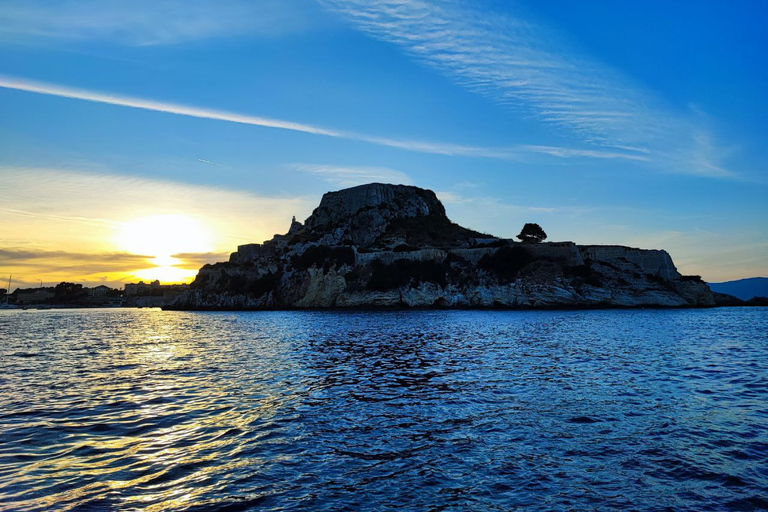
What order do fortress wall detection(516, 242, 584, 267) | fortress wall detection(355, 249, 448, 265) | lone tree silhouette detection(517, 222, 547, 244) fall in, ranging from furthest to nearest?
lone tree silhouette detection(517, 222, 547, 244), fortress wall detection(355, 249, 448, 265), fortress wall detection(516, 242, 584, 267)

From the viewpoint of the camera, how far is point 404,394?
18.7 meters

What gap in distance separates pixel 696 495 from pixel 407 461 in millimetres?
5892

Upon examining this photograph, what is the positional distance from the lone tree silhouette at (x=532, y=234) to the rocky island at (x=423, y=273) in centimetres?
1275

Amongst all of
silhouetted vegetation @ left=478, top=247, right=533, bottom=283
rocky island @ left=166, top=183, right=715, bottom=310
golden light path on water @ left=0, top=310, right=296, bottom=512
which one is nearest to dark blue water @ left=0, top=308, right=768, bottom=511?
golden light path on water @ left=0, top=310, right=296, bottom=512

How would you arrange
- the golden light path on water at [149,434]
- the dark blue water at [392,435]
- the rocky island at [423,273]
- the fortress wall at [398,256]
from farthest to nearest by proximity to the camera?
1. the fortress wall at [398,256]
2. the rocky island at [423,273]
3. the golden light path on water at [149,434]
4. the dark blue water at [392,435]

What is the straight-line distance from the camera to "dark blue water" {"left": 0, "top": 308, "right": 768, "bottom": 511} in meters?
9.20

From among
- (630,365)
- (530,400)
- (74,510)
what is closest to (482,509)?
(74,510)

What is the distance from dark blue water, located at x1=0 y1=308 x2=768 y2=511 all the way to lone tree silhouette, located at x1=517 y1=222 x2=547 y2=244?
123 meters

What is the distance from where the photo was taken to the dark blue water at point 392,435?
920cm

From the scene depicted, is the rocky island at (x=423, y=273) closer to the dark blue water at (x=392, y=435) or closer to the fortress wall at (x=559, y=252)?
the fortress wall at (x=559, y=252)

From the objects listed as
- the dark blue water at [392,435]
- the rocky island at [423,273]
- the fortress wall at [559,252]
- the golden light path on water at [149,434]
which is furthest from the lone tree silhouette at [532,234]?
the golden light path on water at [149,434]

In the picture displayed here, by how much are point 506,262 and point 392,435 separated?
96.6 m

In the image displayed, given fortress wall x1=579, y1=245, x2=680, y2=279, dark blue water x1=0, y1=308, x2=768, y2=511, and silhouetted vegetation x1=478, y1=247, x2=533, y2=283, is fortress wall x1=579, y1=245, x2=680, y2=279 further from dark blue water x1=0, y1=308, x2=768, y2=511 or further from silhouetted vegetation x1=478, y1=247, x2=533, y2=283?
dark blue water x1=0, y1=308, x2=768, y2=511

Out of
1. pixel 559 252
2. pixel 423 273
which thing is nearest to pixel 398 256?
pixel 423 273
